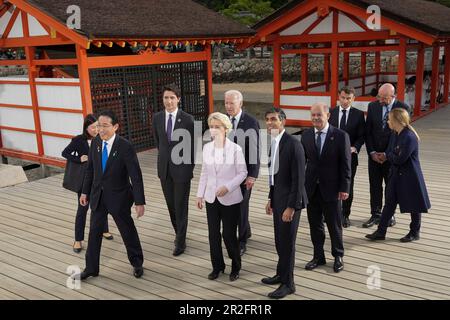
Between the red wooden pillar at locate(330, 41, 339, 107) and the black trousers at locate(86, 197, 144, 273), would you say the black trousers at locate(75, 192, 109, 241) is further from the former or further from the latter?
the red wooden pillar at locate(330, 41, 339, 107)

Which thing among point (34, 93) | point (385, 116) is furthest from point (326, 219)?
point (34, 93)

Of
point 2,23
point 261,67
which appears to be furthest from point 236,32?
point 261,67

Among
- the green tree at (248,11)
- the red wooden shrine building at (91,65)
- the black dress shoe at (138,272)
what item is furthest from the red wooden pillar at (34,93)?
the green tree at (248,11)

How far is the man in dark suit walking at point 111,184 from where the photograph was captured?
4746 millimetres

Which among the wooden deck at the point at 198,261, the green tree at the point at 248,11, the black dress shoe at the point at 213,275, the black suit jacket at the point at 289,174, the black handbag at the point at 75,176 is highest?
the green tree at the point at 248,11

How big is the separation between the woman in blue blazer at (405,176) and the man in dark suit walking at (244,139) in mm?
1656

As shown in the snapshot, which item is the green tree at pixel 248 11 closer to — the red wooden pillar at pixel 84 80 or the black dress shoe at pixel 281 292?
the red wooden pillar at pixel 84 80

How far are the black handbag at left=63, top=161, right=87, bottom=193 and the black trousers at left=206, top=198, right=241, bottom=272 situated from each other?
1.86 metres

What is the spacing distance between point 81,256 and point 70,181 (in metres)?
0.92

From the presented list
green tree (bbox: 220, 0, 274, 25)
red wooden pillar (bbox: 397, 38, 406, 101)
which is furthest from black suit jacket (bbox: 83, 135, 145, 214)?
green tree (bbox: 220, 0, 274, 25)

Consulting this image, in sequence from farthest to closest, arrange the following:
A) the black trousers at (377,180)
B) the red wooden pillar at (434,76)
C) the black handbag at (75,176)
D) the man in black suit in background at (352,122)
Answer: the red wooden pillar at (434,76) → the black trousers at (377,180) → the man in black suit in background at (352,122) → the black handbag at (75,176)

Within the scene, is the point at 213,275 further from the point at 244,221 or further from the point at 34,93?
the point at 34,93

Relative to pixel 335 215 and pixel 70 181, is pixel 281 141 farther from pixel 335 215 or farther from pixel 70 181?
pixel 70 181

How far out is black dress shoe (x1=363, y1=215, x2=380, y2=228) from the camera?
20.4 feet
